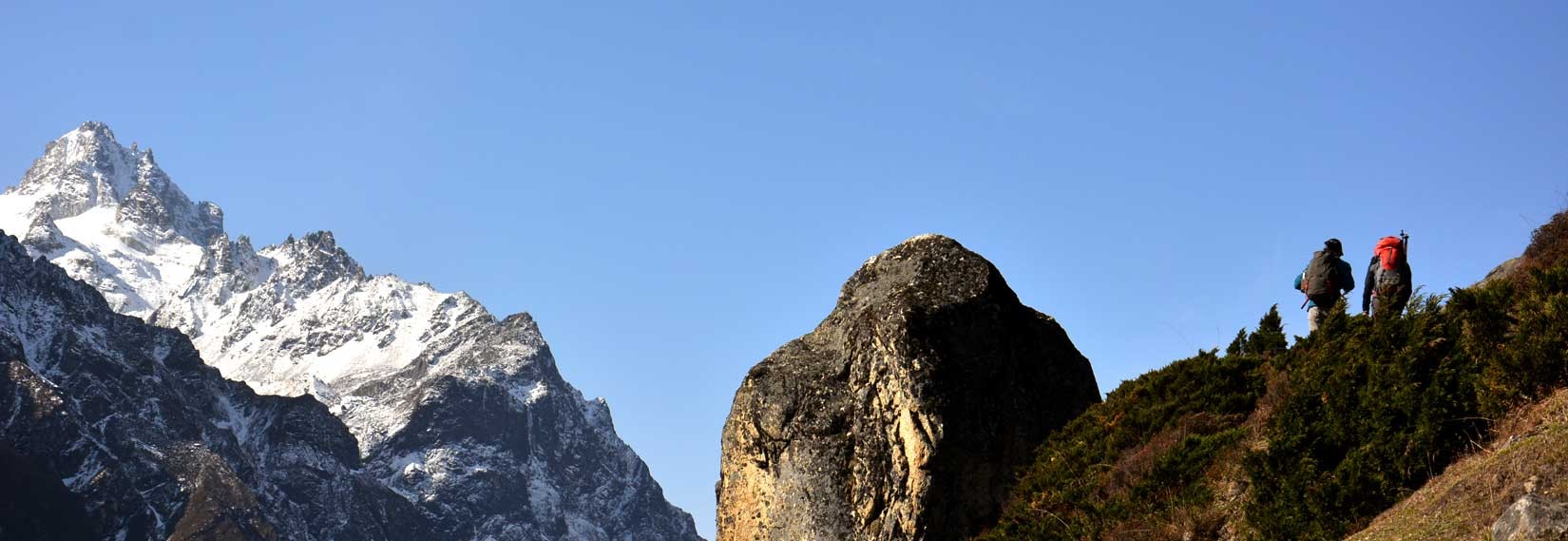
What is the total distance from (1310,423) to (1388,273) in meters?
4.71

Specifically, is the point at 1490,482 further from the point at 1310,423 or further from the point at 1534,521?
the point at 1310,423

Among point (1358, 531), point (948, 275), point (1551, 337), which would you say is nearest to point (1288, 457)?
point (1358, 531)

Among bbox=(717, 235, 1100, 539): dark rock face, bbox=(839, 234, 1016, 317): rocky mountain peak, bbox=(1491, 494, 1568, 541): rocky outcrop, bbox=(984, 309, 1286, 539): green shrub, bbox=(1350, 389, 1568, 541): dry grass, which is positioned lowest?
bbox=(1491, 494, 1568, 541): rocky outcrop

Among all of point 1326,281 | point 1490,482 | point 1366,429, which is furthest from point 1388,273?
point 1490,482

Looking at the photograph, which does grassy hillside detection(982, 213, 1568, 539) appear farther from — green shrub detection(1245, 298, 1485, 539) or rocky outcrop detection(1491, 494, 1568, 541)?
rocky outcrop detection(1491, 494, 1568, 541)

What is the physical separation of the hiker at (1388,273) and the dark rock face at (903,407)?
5.37 m

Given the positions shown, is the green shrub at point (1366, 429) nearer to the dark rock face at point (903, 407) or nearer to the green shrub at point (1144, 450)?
the green shrub at point (1144, 450)

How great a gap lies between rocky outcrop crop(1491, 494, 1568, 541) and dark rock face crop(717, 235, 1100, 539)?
11.4 meters

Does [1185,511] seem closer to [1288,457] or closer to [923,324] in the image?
[1288,457]

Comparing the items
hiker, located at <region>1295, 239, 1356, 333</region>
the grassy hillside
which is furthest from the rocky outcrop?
hiker, located at <region>1295, 239, 1356, 333</region>

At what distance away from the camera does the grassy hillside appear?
56.2 ft

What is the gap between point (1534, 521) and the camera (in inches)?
508

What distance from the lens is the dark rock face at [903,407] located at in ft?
79.8

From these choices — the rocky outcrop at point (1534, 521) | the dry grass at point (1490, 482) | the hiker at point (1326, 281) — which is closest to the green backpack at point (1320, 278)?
the hiker at point (1326, 281)
